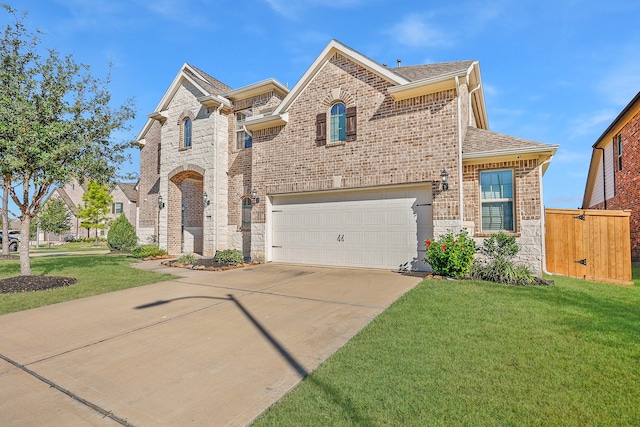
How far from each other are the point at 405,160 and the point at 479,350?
21.3 ft

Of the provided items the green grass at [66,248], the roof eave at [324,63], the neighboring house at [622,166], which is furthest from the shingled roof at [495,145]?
the green grass at [66,248]

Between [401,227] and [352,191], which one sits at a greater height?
[352,191]

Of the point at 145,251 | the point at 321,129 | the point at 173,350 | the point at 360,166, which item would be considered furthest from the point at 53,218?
the point at 173,350

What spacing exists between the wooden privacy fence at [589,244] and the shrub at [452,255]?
3.08 metres

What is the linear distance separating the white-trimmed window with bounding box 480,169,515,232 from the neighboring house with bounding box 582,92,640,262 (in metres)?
7.91

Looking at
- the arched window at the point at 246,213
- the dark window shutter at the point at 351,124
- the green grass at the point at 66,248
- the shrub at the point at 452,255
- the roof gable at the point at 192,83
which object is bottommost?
the green grass at the point at 66,248

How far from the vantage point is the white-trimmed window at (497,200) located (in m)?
8.84

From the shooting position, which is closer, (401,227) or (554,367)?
(554,367)

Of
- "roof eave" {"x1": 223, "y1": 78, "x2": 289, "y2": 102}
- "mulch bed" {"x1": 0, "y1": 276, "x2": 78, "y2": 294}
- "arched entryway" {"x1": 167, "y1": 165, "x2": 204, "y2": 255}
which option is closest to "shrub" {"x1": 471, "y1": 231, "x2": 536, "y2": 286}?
"roof eave" {"x1": 223, "y1": 78, "x2": 289, "y2": 102}

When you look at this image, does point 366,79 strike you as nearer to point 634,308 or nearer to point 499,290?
point 499,290

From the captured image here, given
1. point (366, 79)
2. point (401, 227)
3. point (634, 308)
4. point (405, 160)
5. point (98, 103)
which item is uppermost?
point (366, 79)

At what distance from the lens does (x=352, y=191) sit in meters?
10.3

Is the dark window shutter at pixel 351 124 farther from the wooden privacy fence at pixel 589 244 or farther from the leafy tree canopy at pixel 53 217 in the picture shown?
the leafy tree canopy at pixel 53 217

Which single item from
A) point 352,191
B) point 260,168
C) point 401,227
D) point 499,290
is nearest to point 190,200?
point 260,168
